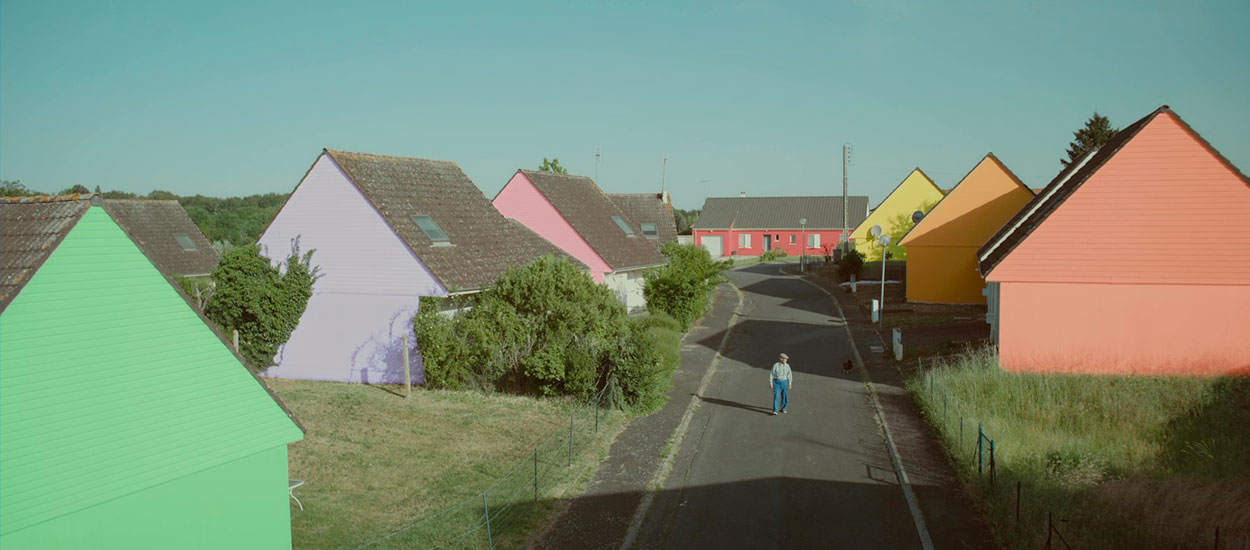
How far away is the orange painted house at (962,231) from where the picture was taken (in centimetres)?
2995

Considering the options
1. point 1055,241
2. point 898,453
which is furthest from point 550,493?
point 1055,241

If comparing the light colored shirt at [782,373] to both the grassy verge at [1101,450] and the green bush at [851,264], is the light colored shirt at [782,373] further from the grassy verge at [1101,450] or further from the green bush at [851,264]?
the green bush at [851,264]

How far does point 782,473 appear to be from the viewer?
43.9ft

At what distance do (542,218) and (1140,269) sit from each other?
19.3 metres

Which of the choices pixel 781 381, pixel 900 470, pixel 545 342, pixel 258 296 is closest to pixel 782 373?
pixel 781 381

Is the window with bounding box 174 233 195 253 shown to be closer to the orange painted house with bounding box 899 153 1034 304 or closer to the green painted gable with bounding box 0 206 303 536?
the orange painted house with bounding box 899 153 1034 304

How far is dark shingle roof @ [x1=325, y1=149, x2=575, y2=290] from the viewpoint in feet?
70.2

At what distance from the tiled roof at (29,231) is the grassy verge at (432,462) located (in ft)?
15.3

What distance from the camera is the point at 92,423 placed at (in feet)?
26.0

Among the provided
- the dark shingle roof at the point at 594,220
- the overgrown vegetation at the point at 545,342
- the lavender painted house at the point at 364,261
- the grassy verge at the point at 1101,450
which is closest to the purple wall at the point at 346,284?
the lavender painted house at the point at 364,261

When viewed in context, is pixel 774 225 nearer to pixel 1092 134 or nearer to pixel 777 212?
pixel 777 212

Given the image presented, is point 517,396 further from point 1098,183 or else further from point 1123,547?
point 1098,183

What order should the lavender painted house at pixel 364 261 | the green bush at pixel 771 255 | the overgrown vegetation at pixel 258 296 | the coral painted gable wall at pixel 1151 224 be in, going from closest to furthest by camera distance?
1. the coral painted gable wall at pixel 1151 224
2. the lavender painted house at pixel 364 261
3. the overgrown vegetation at pixel 258 296
4. the green bush at pixel 771 255

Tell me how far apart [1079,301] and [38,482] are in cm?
1998
